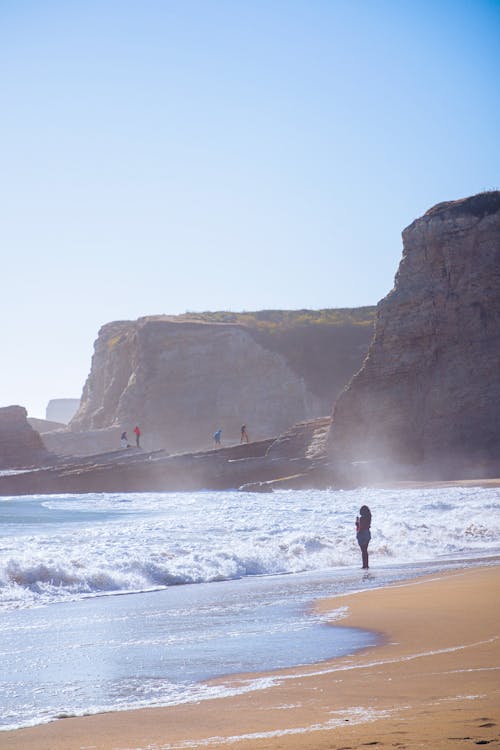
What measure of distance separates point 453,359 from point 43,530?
2289 cm

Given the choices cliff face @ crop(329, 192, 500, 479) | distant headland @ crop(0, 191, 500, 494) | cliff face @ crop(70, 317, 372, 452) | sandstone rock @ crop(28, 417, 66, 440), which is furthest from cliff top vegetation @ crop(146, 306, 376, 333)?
cliff face @ crop(329, 192, 500, 479)

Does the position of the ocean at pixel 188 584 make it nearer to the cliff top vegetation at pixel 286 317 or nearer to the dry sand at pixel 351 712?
the dry sand at pixel 351 712

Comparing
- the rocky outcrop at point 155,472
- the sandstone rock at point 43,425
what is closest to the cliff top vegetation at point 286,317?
the sandstone rock at point 43,425

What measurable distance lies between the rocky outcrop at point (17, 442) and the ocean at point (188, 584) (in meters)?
24.1

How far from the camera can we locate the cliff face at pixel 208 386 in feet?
252

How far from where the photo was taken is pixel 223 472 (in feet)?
145

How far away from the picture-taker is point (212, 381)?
79.3 meters

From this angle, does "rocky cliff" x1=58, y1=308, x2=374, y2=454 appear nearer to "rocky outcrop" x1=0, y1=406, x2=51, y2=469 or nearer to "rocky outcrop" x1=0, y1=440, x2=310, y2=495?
"rocky outcrop" x1=0, y1=406, x2=51, y2=469

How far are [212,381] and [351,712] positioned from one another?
73403 millimetres

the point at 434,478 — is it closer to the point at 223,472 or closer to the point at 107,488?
the point at 223,472

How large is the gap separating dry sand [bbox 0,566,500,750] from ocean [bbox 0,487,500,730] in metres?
0.39

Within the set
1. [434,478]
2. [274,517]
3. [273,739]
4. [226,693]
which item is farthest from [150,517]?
[273,739]

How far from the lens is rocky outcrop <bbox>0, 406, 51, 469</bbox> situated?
55406mm

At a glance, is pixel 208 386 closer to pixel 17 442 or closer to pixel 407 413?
pixel 17 442
